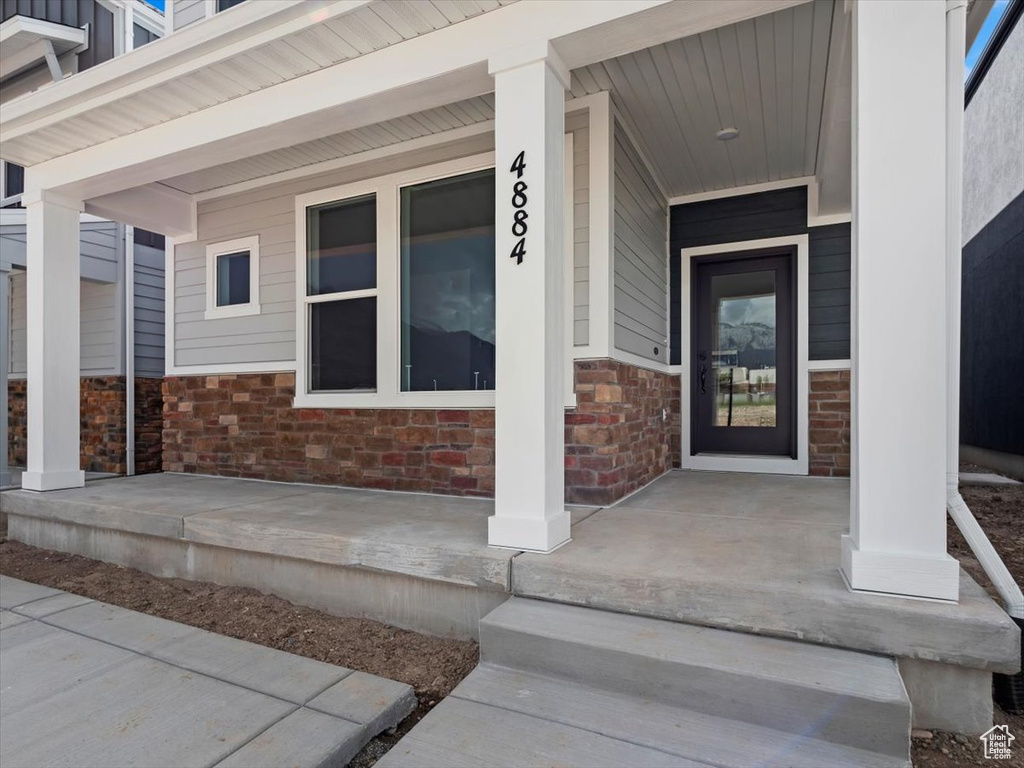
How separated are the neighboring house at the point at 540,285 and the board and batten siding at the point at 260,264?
0.03 m

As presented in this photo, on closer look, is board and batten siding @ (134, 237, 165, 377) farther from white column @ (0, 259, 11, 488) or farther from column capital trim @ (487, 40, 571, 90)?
column capital trim @ (487, 40, 571, 90)

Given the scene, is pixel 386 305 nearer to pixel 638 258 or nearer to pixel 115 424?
pixel 638 258

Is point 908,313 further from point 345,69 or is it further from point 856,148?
point 345,69

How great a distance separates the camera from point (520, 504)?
2.59 m

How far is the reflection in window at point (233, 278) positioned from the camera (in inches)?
201

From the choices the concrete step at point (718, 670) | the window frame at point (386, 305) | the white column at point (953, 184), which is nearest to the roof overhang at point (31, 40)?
the window frame at point (386, 305)

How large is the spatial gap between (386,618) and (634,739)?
4.68 ft

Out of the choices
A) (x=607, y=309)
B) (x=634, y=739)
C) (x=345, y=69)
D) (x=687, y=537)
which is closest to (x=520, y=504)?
(x=687, y=537)

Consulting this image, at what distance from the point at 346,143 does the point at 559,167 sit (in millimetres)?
2289

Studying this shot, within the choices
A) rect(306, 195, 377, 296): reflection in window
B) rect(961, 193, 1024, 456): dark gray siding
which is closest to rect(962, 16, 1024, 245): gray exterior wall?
rect(961, 193, 1024, 456): dark gray siding

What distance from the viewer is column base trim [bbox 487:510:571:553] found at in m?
2.51

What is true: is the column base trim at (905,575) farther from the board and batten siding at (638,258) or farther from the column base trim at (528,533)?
the board and batten siding at (638,258)

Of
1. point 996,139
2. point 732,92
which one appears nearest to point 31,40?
point 732,92

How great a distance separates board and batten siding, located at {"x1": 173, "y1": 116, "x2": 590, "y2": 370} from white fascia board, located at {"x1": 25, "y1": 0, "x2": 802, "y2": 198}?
88cm
